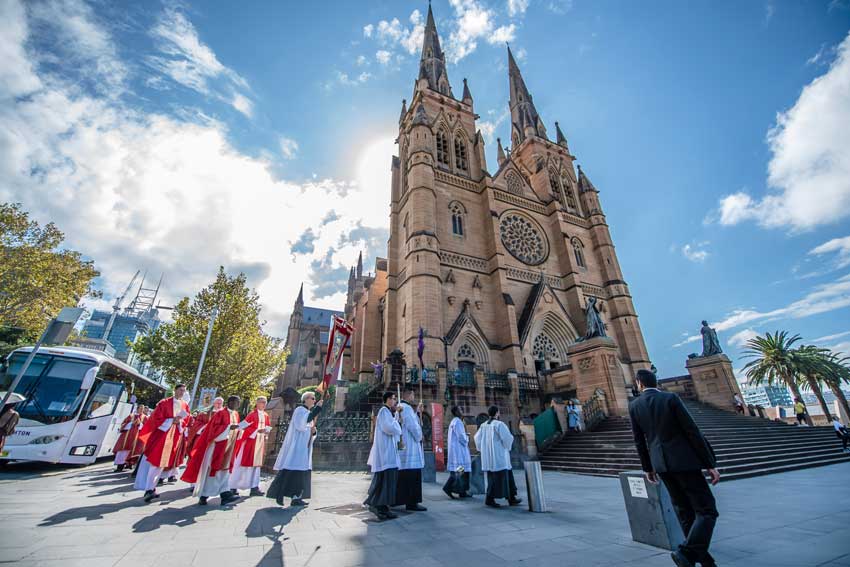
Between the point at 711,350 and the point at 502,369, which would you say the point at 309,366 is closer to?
the point at 502,369

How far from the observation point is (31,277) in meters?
14.8

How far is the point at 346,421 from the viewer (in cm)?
1182

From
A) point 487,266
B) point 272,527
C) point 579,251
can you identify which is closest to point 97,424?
point 272,527

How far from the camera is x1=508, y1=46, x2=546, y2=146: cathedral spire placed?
35125 mm

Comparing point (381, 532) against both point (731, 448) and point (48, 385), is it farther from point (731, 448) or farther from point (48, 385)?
point (731, 448)

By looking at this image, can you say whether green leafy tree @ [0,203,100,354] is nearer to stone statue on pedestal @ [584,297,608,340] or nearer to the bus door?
the bus door

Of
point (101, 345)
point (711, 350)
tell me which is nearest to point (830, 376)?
point (711, 350)

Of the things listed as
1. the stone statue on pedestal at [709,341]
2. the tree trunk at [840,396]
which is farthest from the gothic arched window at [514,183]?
the tree trunk at [840,396]

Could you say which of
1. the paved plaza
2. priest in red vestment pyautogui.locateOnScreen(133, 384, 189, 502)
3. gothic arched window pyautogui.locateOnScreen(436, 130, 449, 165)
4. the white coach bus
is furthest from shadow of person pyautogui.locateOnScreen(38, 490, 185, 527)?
gothic arched window pyautogui.locateOnScreen(436, 130, 449, 165)

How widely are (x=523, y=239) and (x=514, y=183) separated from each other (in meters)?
5.97

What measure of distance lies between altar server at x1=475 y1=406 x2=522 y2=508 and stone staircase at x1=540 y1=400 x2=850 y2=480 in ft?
16.2

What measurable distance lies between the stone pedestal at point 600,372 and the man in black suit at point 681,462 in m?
11.7

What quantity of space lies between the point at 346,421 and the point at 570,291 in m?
19.4

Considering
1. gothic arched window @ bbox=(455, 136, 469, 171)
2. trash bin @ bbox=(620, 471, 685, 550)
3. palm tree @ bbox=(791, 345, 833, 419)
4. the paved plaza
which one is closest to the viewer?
the paved plaza
